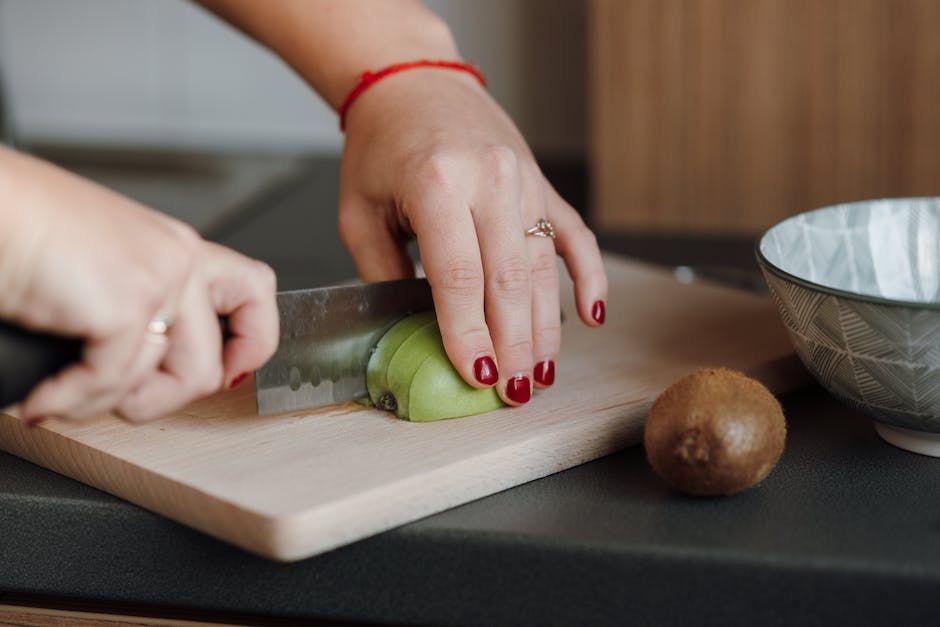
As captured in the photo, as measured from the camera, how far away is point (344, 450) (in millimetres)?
917

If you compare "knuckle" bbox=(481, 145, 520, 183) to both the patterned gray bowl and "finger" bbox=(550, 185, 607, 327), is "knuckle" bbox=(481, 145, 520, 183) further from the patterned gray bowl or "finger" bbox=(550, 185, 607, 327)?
the patterned gray bowl

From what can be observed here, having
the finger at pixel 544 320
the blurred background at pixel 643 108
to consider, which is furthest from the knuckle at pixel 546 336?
the blurred background at pixel 643 108

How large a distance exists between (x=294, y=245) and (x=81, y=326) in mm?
1279

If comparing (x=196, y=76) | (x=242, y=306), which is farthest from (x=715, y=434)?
(x=196, y=76)

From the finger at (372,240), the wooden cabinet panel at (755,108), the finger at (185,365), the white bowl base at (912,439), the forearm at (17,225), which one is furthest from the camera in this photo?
the wooden cabinet panel at (755,108)

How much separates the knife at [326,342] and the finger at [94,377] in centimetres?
24

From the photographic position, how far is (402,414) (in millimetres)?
988

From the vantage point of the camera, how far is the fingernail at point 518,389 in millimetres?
1003

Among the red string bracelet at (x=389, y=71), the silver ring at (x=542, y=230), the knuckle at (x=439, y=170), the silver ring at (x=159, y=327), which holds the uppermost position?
the red string bracelet at (x=389, y=71)

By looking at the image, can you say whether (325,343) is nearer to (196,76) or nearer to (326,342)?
(326,342)

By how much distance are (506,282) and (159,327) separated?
0.38 meters

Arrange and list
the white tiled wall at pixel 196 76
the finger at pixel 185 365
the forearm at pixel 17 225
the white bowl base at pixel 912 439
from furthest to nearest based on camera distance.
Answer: the white tiled wall at pixel 196 76 < the white bowl base at pixel 912 439 < the finger at pixel 185 365 < the forearm at pixel 17 225

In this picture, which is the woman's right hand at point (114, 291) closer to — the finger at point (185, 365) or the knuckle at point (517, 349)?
the finger at point (185, 365)

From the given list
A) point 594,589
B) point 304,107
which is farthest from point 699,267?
point 304,107
